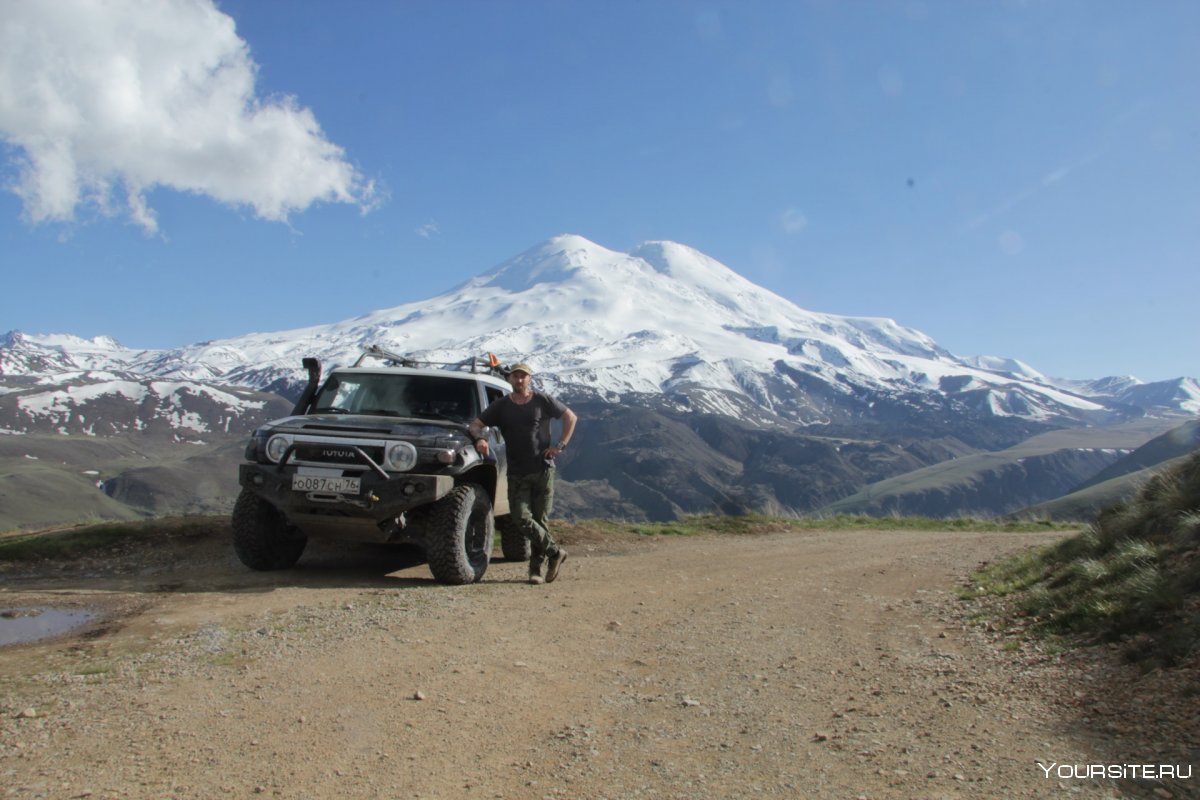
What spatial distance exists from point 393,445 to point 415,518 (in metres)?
0.87

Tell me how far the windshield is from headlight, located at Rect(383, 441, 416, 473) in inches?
56.9

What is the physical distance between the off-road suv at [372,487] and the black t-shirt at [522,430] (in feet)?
1.16

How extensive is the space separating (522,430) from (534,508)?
899 mm

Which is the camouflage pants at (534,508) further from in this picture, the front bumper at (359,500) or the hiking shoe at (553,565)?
the front bumper at (359,500)

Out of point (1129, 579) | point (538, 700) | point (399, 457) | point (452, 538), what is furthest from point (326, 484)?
point (1129, 579)

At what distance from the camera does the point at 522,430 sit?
8555 millimetres

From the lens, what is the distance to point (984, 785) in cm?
351

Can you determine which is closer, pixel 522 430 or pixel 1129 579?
pixel 1129 579

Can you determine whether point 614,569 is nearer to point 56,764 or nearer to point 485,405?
point 485,405

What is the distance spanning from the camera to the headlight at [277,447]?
25.8 ft

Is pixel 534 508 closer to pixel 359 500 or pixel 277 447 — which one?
pixel 359 500

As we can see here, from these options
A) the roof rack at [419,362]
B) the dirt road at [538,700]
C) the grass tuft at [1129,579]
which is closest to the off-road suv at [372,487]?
the dirt road at [538,700]

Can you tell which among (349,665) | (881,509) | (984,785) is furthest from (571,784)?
(881,509)

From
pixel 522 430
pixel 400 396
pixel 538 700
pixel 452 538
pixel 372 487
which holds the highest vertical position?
pixel 400 396
